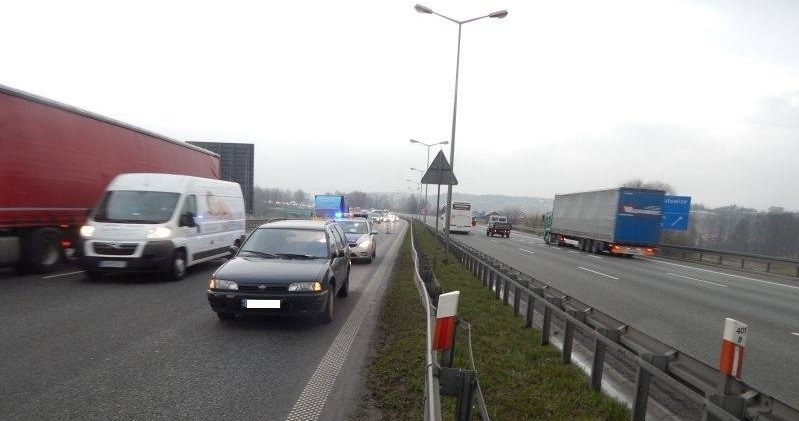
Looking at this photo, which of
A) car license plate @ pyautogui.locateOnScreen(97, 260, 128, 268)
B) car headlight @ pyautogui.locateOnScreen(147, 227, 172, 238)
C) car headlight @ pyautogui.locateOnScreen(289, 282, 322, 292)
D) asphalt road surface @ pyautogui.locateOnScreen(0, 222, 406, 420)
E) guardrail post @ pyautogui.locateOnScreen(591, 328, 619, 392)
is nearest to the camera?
asphalt road surface @ pyautogui.locateOnScreen(0, 222, 406, 420)

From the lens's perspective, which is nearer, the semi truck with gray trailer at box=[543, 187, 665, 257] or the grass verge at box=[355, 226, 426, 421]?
the grass verge at box=[355, 226, 426, 421]

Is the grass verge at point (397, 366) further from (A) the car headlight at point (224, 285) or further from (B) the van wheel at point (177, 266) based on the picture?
(B) the van wheel at point (177, 266)

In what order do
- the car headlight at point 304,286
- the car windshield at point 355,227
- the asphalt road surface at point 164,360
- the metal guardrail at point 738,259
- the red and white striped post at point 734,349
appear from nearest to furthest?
the red and white striped post at point 734,349 < the asphalt road surface at point 164,360 < the car headlight at point 304,286 < the car windshield at point 355,227 < the metal guardrail at point 738,259

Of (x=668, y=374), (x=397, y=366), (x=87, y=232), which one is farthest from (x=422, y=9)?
(x=668, y=374)

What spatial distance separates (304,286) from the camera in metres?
6.99

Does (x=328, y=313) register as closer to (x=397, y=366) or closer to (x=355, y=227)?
(x=397, y=366)

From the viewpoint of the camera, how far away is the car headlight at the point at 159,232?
10359 millimetres

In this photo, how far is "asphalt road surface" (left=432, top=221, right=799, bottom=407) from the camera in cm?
679

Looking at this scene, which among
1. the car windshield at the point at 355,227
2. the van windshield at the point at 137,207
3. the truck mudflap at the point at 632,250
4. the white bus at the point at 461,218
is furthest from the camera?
the white bus at the point at 461,218

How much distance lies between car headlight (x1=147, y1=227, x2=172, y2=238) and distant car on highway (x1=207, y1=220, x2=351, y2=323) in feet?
9.46

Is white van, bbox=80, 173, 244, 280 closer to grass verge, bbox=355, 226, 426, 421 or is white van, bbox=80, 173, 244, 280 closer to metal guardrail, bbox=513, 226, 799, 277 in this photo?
grass verge, bbox=355, 226, 426, 421

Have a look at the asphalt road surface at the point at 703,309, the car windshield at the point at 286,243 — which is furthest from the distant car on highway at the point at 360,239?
the car windshield at the point at 286,243

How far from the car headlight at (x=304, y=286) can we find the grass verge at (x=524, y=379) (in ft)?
6.63

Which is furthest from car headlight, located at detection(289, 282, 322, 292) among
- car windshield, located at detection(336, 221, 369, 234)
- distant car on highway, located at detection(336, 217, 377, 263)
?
car windshield, located at detection(336, 221, 369, 234)
